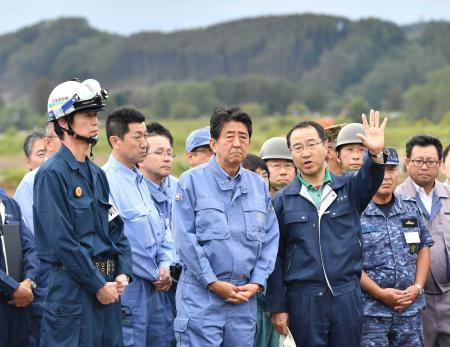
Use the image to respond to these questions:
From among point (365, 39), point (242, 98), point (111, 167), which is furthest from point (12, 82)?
point (111, 167)

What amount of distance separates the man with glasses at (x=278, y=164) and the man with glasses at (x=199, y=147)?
52 centimetres

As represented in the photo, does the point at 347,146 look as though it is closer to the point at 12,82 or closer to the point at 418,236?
the point at 418,236

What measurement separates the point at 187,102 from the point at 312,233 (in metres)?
81.8

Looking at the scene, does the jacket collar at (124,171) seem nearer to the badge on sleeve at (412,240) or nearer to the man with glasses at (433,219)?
the badge on sleeve at (412,240)

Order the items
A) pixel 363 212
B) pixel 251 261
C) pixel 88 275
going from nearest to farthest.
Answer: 1. pixel 88 275
2. pixel 251 261
3. pixel 363 212

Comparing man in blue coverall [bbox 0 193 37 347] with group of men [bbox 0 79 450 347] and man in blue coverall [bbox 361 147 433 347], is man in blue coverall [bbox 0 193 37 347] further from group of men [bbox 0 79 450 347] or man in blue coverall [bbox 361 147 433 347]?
man in blue coverall [bbox 361 147 433 347]

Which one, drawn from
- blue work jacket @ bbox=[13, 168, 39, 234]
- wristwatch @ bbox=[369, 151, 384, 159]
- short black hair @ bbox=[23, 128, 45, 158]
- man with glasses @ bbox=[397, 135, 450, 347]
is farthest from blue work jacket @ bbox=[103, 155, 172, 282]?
man with glasses @ bbox=[397, 135, 450, 347]

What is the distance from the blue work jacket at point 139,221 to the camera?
219 inches

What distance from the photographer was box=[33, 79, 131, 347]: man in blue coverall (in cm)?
449

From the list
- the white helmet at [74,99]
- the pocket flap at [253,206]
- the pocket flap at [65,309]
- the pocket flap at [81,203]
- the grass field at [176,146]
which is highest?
the white helmet at [74,99]

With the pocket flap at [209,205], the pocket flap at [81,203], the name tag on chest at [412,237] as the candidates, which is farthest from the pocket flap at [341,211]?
the pocket flap at [81,203]

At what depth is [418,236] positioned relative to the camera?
5723 millimetres

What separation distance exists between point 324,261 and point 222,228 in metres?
0.77

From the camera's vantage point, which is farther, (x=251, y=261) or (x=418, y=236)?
(x=418, y=236)
